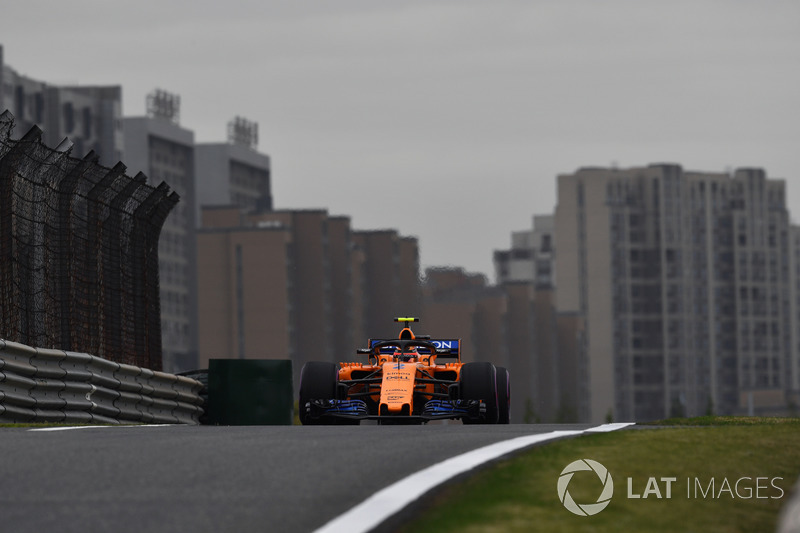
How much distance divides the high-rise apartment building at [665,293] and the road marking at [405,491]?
6573 inches

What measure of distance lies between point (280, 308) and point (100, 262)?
107102 mm

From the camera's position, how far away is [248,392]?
68.3 ft

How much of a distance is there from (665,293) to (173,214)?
6932cm

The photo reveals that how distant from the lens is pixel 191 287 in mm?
141750

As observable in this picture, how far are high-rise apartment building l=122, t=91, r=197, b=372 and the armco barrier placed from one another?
368 feet

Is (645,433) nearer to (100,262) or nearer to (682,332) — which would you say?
(100,262)

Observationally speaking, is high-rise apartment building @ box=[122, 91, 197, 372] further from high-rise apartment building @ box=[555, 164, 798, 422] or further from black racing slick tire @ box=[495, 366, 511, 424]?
black racing slick tire @ box=[495, 366, 511, 424]

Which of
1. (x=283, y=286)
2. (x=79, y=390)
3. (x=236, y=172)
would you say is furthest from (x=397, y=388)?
(x=236, y=172)

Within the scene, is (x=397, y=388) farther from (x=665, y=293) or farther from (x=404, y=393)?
(x=665, y=293)

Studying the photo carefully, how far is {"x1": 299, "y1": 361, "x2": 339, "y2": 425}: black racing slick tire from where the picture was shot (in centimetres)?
1778

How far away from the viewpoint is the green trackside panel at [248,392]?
20.6 m

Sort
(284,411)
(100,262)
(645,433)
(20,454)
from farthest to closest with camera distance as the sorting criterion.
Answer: (284,411) → (100,262) → (645,433) → (20,454)

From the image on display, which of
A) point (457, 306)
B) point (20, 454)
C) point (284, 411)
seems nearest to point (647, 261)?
point (457, 306)

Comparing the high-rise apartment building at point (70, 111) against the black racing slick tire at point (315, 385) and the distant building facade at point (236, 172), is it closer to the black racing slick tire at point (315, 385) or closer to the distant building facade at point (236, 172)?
the distant building facade at point (236, 172)
